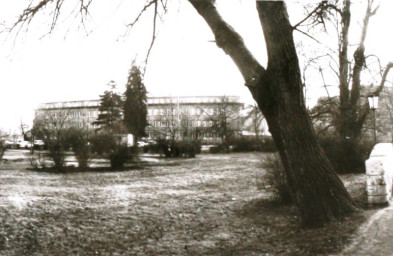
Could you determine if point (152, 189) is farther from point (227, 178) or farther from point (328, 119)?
point (328, 119)

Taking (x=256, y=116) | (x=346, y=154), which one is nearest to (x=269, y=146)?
(x=346, y=154)

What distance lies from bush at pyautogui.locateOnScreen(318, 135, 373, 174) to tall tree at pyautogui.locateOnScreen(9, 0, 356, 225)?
905 centimetres

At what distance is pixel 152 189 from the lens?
1254 centimetres

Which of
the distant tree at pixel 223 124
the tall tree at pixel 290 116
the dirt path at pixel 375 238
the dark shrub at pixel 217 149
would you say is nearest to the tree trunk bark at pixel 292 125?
the tall tree at pixel 290 116

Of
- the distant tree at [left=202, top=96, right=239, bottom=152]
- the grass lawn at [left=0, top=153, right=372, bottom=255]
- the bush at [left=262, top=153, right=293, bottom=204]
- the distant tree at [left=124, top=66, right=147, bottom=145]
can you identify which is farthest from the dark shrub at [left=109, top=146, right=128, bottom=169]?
the distant tree at [left=124, top=66, right=147, bottom=145]

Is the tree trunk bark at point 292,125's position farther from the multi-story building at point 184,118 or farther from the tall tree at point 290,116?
the multi-story building at point 184,118

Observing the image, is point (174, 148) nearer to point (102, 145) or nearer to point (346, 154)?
point (102, 145)

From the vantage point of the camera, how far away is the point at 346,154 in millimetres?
15195

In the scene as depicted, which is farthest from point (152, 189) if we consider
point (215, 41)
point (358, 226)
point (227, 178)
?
point (358, 226)

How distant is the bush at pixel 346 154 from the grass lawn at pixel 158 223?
4.65 m

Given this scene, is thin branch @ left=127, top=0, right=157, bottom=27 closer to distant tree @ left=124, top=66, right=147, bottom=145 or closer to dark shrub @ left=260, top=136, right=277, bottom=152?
dark shrub @ left=260, top=136, right=277, bottom=152

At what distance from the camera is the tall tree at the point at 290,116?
6152mm

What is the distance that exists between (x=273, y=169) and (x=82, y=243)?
4234 millimetres

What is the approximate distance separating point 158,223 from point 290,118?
335 cm
